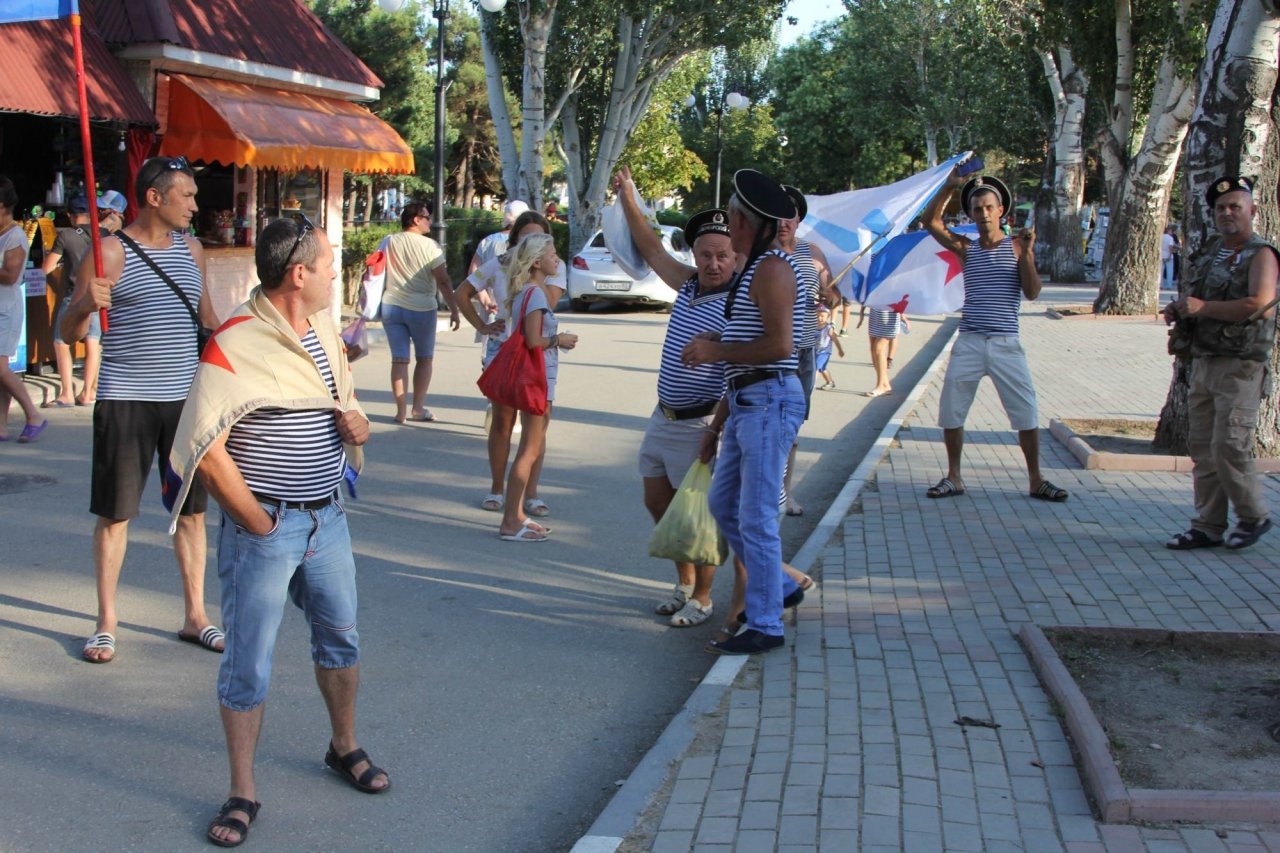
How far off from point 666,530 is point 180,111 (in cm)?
1052

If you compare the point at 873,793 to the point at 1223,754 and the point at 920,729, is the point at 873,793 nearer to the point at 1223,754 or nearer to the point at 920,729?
the point at 920,729

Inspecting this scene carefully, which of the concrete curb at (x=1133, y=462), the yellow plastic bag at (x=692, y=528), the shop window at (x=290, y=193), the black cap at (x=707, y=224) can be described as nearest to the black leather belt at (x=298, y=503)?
the yellow plastic bag at (x=692, y=528)

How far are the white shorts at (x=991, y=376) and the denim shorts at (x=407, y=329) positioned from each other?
14.8 ft

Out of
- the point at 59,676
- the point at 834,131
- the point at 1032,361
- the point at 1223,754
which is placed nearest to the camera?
the point at 1223,754

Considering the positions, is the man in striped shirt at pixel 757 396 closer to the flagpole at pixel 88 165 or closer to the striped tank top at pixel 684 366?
the striped tank top at pixel 684 366

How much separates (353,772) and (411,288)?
7112 mm

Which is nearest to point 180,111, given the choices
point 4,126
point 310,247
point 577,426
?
point 4,126

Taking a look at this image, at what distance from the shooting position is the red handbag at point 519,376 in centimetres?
742

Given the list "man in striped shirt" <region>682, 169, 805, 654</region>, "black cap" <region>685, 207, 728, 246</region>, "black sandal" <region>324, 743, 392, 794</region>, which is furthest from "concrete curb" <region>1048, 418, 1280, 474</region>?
"black sandal" <region>324, 743, 392, 794</region>

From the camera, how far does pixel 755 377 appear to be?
5164 millimetres

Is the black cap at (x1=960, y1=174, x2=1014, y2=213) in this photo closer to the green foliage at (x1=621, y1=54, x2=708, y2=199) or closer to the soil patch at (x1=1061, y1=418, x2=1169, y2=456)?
the soil patch at (x1=1061, y1=418, x2=1169, y2=456)

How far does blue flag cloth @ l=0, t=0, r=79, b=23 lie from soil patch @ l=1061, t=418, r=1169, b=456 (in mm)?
7444

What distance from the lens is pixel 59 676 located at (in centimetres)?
513

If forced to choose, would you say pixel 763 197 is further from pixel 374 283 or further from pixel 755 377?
pixel 374 283
